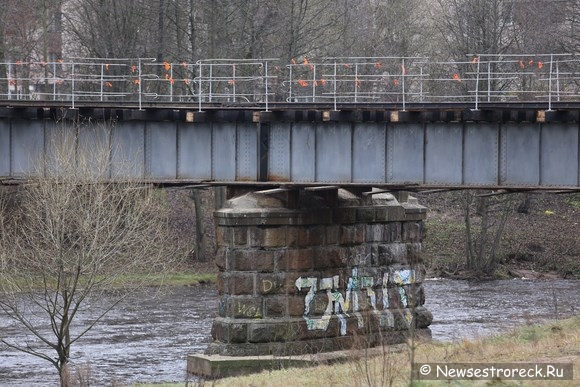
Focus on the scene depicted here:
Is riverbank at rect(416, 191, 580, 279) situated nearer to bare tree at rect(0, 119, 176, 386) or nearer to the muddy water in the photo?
the muddy water

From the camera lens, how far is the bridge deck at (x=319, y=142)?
2780 cm

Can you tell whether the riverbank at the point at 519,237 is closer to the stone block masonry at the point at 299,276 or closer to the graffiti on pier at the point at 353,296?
the graffiti on pier at the point at 353,296

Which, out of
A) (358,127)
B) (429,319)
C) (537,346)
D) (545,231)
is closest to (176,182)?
(358,127)

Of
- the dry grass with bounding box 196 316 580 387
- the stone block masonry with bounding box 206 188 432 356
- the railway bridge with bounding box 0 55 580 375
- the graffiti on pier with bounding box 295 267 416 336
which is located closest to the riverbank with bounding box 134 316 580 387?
the dry grass with bounding box 196 316 580 387

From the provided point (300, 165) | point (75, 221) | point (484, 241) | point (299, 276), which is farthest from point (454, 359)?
point (484, 241)

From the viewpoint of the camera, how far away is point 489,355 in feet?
67.6

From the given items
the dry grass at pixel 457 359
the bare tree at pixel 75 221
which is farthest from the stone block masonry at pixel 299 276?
the dry grass at pixel 457 359

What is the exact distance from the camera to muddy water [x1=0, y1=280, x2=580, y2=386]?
30.0 m

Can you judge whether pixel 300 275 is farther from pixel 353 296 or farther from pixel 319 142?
pixel 319 142

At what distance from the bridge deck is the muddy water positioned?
4543mm

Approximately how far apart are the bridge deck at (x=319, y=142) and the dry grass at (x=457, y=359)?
435 cm

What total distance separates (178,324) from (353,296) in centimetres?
873

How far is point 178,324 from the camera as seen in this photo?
38.7 meters

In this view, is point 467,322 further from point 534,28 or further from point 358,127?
point 534,28
